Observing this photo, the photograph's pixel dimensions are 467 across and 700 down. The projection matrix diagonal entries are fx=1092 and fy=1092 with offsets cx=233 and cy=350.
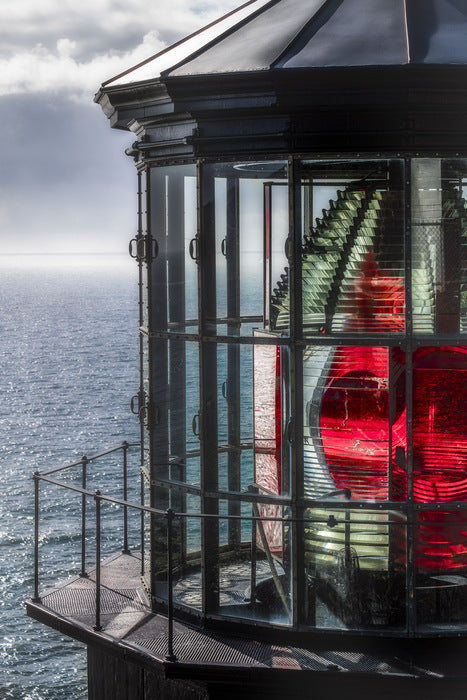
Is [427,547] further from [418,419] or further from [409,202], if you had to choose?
[409,202]

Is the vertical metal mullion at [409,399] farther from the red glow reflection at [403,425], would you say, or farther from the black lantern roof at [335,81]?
the black lantern roof at [335,81]

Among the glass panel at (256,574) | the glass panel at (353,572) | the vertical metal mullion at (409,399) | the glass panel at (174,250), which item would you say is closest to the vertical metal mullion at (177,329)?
the glass panel at (174,250)

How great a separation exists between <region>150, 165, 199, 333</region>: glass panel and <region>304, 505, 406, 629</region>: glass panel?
150 cm

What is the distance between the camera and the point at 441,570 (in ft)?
21.0

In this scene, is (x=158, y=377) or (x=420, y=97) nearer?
(x=420, y=97)

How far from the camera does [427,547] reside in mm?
6359

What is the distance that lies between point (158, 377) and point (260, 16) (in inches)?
97.8

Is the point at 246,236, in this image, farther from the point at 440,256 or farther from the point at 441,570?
the point at 441,570

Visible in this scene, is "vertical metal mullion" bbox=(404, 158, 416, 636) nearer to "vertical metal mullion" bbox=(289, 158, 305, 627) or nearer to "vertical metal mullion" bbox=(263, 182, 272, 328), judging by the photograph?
"vertical metal mullion" bbox=(289, 158, 305, 627)

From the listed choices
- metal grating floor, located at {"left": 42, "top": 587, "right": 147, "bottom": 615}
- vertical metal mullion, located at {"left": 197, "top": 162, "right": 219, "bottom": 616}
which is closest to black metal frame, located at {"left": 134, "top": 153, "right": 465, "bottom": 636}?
vertical metal mullion, located at {"left": 197, "top": 162, "right": 219, "bottom": 616}

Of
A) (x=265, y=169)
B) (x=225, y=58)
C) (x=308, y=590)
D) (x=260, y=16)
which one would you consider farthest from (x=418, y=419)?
(x=260, y=16)

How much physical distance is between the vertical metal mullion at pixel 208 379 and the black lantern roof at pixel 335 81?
1.56 feet

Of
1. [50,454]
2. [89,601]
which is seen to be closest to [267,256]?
[89,601]

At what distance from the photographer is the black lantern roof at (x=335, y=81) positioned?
5.94 m
